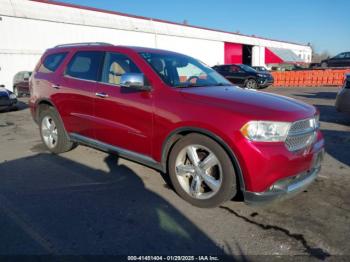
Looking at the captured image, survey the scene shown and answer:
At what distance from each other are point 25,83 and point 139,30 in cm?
1253

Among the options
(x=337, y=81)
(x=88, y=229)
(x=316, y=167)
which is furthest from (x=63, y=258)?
(x=337, y=81)

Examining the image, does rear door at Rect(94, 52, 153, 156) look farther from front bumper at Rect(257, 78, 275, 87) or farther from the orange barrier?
the orange barrier

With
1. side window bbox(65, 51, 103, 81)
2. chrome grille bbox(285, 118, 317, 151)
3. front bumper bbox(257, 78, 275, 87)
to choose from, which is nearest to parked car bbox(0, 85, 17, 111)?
side window bbox(65, 51, 103, 81)

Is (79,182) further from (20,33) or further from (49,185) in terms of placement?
(20,33)

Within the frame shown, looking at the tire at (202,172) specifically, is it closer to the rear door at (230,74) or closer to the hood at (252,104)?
the hood at (252,104)

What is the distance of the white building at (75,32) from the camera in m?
20.3

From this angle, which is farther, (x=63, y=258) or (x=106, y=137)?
(x=106, y=137)

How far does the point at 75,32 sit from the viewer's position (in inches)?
924

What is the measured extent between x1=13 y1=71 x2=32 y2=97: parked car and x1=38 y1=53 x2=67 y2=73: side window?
1321 cm

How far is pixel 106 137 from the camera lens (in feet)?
15.6

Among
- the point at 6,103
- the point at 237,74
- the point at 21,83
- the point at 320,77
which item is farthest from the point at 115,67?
the point at 320,77

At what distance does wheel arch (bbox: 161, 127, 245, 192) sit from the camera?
3396 mm

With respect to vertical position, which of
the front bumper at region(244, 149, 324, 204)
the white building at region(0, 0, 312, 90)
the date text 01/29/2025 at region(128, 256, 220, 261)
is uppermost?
the white building at region(0, 0, 312, 90)

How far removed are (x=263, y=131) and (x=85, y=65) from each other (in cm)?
312
